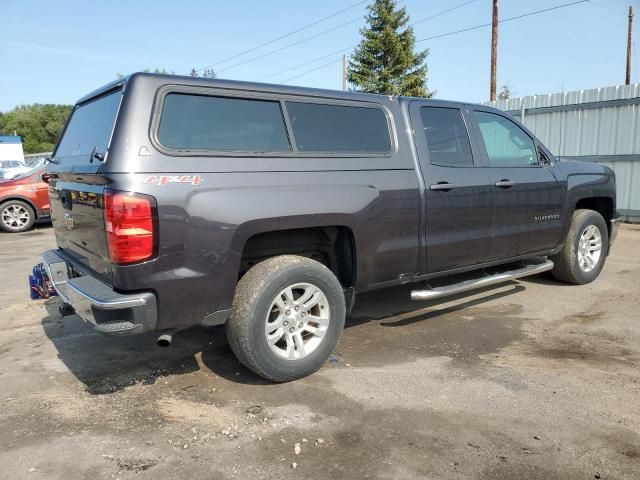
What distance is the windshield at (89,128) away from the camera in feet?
10.5

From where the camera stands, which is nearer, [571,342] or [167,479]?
[167,479]

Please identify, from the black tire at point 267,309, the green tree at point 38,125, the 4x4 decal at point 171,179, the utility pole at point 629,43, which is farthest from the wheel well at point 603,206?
the green tree at point 38,125

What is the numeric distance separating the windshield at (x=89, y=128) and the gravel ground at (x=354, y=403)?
5.22 ft

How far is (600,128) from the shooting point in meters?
10.9

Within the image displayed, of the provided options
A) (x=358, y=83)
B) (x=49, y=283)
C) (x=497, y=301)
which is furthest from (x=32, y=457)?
(x=358, y=83)

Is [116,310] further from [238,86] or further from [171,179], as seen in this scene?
[238,86]

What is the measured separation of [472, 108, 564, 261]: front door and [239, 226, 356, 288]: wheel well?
1.63 meters

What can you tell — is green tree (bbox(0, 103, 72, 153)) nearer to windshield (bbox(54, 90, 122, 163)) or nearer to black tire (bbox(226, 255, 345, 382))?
windshield (bbox(54, 90, 122, 163))

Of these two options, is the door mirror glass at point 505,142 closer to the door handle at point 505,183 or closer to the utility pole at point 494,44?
the door handle at point 505,183

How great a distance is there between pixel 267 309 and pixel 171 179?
1018mm

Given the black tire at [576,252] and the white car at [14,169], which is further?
the white car at [14,169]

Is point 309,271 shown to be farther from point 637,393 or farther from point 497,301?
point 497,301

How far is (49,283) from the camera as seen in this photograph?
3.98m

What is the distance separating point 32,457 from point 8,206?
10.3 metres
